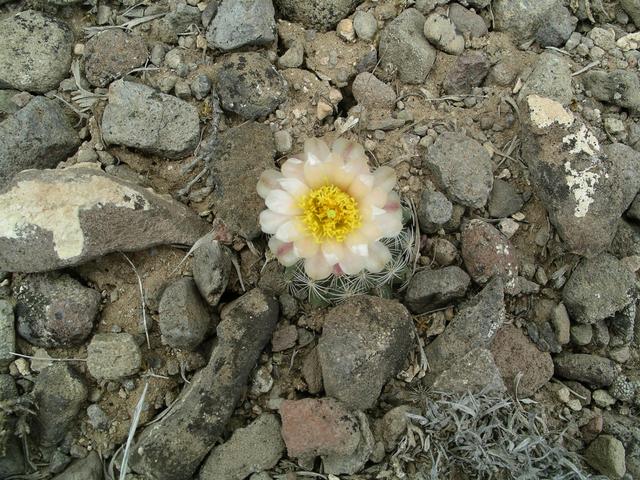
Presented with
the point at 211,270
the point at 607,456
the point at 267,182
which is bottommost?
the point at 607,456

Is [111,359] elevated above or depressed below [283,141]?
below

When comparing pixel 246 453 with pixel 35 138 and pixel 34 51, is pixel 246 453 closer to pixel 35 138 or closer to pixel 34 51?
pixel 35 138

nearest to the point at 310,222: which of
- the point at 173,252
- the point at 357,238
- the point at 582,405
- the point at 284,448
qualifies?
the point at 357,238

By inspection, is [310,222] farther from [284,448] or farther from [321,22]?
[321,22]

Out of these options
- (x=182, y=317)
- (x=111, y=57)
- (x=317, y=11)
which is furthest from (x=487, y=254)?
(x=111, y=57)

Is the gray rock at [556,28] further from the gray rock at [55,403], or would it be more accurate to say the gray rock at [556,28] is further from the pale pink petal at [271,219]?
the gray rock at [55,403]

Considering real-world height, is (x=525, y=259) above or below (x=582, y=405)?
above
